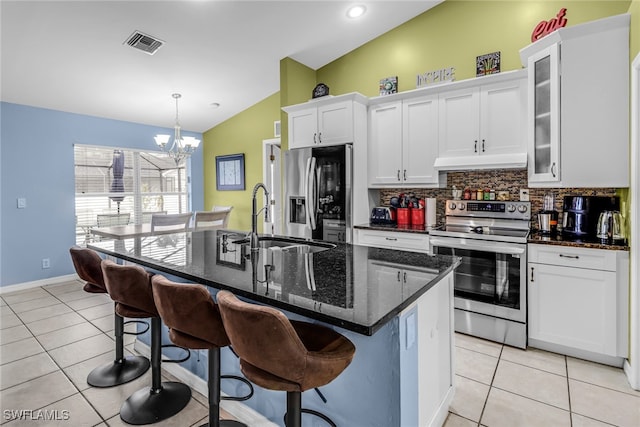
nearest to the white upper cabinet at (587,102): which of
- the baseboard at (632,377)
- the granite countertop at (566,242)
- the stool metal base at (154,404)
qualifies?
the granite countertop at (566,242)

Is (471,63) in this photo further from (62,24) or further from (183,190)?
(183,190)

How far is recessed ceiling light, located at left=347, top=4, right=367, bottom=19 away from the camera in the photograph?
3422mm

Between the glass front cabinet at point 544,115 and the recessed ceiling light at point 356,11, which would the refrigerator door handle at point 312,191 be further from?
the glass front cabinet at point 544,115

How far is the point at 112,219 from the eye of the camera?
5457 mm

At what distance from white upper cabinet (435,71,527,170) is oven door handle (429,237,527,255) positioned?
735 mm

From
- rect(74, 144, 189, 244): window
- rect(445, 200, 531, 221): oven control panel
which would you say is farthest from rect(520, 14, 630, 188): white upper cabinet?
rect(74, 144, 189, 244): window

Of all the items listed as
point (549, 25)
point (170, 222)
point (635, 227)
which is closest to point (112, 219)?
point (170, 222)

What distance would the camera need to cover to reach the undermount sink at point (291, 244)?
229 centimetres

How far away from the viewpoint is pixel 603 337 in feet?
7.88

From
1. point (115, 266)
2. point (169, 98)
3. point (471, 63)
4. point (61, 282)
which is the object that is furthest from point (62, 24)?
point (471, 63)

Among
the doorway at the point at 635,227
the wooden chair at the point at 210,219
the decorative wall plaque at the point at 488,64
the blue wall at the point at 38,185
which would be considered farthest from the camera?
the wooden chair at the point at 210,219

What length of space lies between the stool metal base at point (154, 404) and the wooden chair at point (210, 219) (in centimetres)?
264

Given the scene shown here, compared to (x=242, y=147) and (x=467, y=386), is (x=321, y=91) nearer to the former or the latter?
(x=242, y=147)

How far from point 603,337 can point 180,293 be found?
2.86 metres
